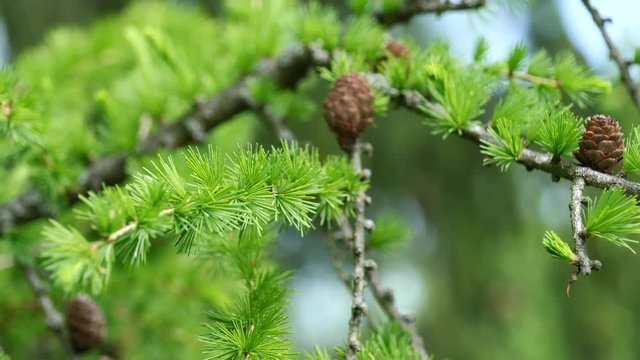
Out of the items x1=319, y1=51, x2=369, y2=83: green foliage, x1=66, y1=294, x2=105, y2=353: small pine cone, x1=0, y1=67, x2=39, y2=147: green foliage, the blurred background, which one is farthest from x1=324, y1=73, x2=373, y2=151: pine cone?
the blurred background

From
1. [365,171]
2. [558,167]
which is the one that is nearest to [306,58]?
[365,171]

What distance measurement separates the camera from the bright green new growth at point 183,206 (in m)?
0.52

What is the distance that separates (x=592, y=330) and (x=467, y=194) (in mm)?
→ 582

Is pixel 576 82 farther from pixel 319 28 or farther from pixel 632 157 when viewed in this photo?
pixel 319 28

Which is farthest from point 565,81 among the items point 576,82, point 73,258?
point 73,258

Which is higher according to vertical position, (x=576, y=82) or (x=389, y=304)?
(x=576, y=82)

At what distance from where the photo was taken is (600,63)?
1.18 m

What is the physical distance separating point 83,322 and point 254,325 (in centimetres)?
44

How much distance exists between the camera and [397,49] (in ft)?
2.99

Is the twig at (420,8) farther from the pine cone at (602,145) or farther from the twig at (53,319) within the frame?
the twig at (53,319)

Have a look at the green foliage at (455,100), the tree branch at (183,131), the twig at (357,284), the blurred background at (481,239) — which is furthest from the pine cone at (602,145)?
the blurred background at (481,239)

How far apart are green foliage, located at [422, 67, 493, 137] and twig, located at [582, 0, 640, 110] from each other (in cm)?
16

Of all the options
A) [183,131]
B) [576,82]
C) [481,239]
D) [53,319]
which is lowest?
[481,239]

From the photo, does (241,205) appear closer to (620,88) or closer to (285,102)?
(285,102)
